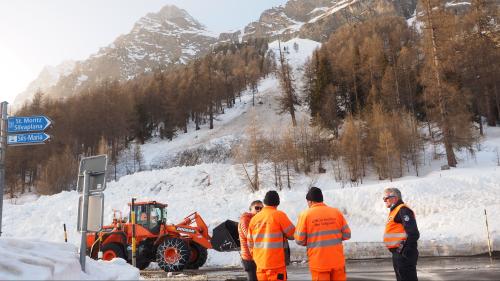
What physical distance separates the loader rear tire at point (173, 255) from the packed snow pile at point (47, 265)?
5583mm

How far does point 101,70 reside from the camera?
16562 centimetres

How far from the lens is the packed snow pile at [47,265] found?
5613 millimetres

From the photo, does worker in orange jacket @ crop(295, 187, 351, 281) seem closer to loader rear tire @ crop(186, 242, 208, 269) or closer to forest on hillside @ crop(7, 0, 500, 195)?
loader rear tire @ crop(186, 242, 208, 269)

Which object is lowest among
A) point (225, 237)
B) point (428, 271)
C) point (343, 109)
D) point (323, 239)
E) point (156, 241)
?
point (428, 271)

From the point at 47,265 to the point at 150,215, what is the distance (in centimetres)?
876

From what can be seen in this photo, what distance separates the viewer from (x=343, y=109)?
49.8 meters

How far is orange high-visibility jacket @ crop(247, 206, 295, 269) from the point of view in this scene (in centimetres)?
560

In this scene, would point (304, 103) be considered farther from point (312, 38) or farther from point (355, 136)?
point (312, 38)

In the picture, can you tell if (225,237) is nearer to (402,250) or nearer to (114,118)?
(402,250)

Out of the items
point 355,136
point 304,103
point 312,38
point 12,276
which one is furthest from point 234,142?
point 312,38

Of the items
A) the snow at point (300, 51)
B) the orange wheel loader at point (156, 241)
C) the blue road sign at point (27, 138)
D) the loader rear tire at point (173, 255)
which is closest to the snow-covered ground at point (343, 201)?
the orange wheel loader at point (156, 241)

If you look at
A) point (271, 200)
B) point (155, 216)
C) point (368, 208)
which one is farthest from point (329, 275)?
point (368, 208)

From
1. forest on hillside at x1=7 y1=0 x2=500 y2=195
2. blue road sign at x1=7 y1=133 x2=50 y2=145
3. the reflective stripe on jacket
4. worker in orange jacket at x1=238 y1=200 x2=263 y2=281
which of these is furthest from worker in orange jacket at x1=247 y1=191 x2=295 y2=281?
forest on hillside at x1=7 y1=0 x2=500 y2=195

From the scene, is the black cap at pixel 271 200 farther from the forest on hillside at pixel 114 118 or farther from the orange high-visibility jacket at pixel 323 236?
the forest on hillside at pixel 114 118
